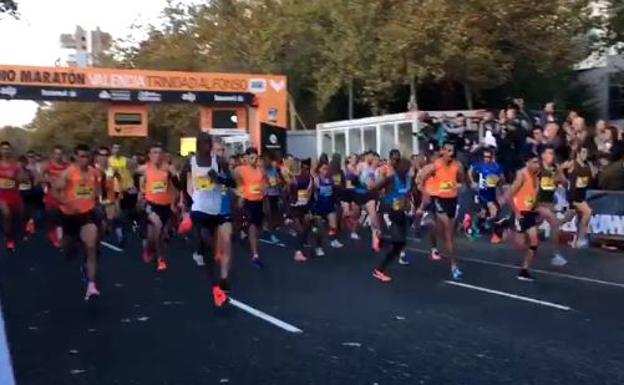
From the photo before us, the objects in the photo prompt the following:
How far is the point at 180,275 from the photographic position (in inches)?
577

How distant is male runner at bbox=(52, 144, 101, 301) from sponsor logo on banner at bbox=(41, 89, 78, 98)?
18015 mm

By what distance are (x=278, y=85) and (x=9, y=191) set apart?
15.5 metres

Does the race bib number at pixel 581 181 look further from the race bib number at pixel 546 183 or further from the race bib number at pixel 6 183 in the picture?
the race bib number at pixel 6 183

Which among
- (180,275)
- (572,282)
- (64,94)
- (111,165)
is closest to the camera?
(572,282)

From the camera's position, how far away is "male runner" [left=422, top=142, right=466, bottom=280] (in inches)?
569

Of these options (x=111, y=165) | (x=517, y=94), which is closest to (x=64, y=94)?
(x=111, y=165)

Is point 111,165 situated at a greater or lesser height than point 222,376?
greater

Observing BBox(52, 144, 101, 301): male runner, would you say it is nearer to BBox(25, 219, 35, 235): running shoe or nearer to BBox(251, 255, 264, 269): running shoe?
BBox(251, 255, 264, 269): running shoe

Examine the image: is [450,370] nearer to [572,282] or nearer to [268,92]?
[572,282]

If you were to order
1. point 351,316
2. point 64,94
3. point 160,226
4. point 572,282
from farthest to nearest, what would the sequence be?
point 64,94
point 160,226
point 572,282
point 351,316

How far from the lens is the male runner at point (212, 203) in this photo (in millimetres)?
11359

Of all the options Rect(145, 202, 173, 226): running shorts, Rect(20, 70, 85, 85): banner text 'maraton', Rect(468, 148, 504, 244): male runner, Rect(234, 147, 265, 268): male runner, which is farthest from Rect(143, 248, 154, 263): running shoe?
Rect(20, 70, 85, 85): banner text 'maraton'

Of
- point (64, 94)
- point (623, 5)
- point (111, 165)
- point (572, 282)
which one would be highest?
point (623, 5)

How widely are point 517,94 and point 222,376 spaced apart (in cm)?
2772
